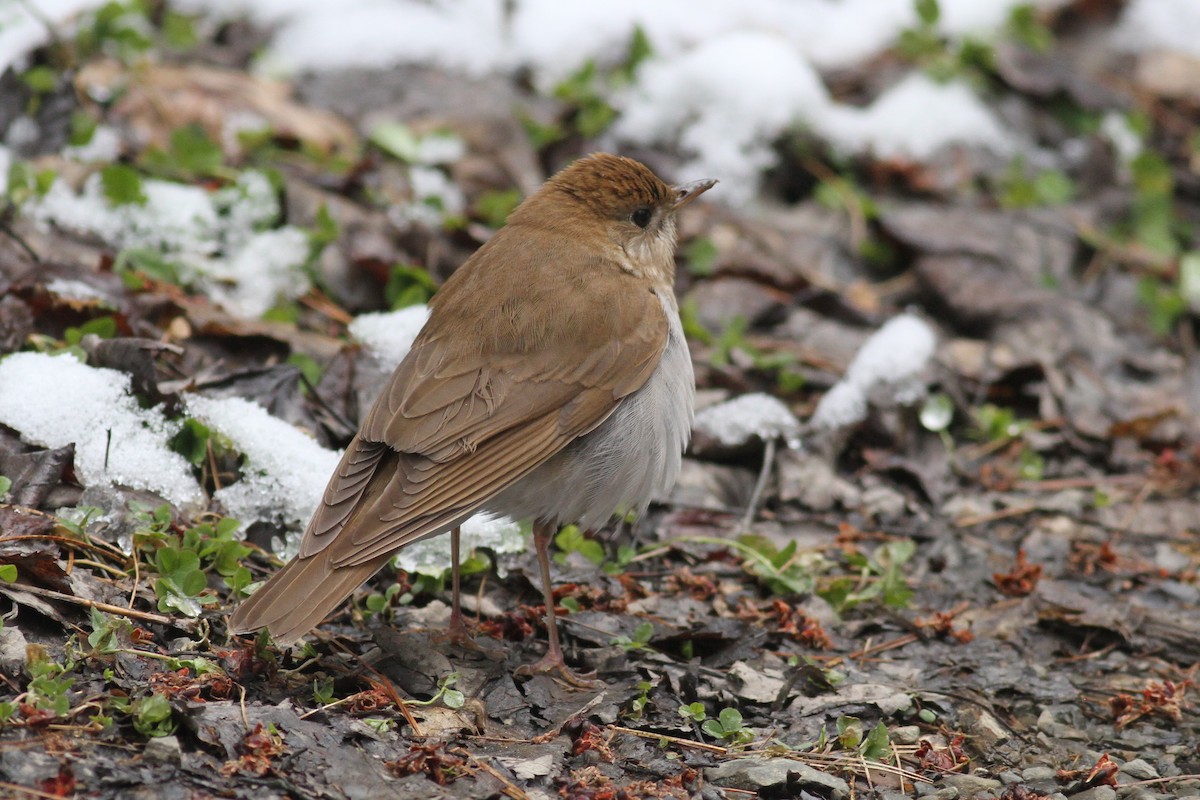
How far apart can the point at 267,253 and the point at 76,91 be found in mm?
1613

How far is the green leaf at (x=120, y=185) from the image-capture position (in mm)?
6199

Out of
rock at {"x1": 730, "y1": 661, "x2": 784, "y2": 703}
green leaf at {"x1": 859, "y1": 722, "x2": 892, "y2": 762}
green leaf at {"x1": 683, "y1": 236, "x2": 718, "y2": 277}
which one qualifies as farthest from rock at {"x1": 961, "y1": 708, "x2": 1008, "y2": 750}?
green leaf at {"x1": 683, "y1": 236, "x2": 718, "y2": 277}

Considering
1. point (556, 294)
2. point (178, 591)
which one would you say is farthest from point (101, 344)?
point (556, 294)

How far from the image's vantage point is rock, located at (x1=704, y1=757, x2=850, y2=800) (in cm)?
Answer: 379

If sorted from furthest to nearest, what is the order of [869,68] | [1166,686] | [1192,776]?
[869,68]
[1166,686]
[1192,776]

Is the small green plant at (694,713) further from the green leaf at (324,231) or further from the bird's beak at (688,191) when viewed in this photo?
the green leaf at (324,231)

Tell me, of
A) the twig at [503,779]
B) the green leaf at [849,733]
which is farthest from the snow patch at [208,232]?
the green leaf at [849,733]

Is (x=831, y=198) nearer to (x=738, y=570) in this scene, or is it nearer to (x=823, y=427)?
(x=823, y=427)

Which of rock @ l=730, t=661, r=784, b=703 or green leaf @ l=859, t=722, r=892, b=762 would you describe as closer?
green leaf @ l=859, t=722, r=892, b=762

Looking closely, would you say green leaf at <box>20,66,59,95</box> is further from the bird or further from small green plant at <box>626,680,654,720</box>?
small green plant at <box>626,680,654,720</box>

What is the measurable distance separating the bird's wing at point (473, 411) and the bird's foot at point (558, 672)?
0.61 metres

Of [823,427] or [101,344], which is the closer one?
[101,344]

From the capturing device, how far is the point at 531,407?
4.44 metres

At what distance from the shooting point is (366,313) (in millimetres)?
6332
